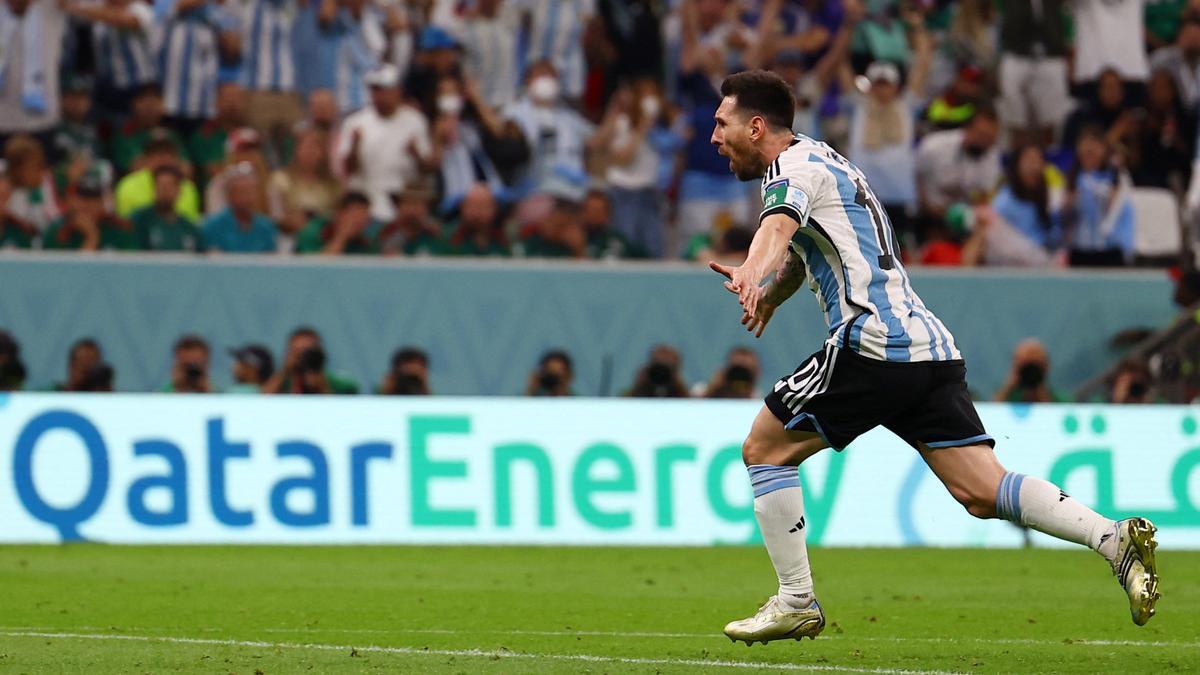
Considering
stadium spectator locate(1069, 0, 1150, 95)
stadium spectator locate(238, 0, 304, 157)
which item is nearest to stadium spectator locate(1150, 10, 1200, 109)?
stadium spectator locate(1069, 0, 1150, 95)

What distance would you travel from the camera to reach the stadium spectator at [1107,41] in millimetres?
19047

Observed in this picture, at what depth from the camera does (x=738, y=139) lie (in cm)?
722

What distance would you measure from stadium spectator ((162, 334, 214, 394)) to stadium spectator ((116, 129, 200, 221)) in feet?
4.15

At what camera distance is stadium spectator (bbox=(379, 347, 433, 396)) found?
50.0 feet

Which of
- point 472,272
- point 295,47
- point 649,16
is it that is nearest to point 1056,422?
point 472,272

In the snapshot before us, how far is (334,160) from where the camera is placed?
54.5ft

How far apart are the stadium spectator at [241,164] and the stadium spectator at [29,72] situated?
58.0 inches

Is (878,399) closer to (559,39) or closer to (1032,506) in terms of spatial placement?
(1032,506)

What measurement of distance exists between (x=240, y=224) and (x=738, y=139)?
947 centimetres

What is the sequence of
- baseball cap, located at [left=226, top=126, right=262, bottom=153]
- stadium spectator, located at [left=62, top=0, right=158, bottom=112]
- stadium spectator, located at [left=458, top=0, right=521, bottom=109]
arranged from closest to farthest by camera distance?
baseball cap, located at [left=226, top=126, right=262, bottom=153] → stadium spectator, located at [left=62, top=0, right=158, bottom=112] → stadium spectator, located at [left=458, top=0, right=521, bottom=109]

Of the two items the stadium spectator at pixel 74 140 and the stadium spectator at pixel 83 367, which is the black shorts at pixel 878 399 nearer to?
the stadium spectator at pixel 83 367

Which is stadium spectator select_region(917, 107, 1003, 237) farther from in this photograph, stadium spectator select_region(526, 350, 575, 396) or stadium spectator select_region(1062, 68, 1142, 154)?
stadium spectator select_region(526, 350, 575, 396)

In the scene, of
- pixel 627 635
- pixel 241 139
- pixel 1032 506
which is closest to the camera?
pixel 1032 506

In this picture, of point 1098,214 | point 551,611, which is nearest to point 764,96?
point 551,611
